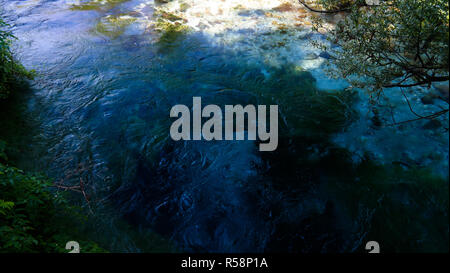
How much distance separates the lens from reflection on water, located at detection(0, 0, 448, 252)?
481 centimetres

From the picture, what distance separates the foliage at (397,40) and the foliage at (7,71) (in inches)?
297

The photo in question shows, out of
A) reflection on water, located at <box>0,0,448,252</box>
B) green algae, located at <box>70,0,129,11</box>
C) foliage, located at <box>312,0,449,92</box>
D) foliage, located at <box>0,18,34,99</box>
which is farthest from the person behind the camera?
green algae, located at <box>70,0,129,11</box>

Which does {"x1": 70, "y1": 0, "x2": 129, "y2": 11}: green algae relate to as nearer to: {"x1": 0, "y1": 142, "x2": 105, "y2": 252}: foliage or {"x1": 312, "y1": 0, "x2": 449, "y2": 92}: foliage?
{"x1": 0, "y1": 142, "x2": 105, "y2": 252}: foliage

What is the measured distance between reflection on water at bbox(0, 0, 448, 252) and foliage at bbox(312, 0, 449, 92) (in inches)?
69.0

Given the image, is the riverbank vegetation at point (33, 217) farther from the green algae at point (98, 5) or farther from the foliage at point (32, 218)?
the green algae at point (98, 5)

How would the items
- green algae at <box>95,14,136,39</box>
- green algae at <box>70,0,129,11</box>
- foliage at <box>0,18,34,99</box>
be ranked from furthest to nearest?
green algae at <box>70,0,129,11</box>, green algae at <box>95,14,136,39</box>, foliage at <box>0,18,34,99</box>

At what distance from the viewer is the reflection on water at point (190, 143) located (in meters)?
4.81

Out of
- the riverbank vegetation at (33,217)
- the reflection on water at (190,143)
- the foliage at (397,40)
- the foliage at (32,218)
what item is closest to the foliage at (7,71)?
the reflection on water at (190,143)

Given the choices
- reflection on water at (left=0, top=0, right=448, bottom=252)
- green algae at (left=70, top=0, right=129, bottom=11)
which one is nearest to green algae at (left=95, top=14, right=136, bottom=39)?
reflection on water at (left=0, top=0, right=448, bottom=252)

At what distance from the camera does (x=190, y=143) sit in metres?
6.28

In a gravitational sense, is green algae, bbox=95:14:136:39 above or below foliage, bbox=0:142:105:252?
above

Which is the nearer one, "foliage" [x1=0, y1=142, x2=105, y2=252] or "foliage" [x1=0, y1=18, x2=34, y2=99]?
"foliage" [x1=0, y1=142, x2=105, y2=252]

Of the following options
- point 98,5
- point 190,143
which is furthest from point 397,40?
point 98,5
